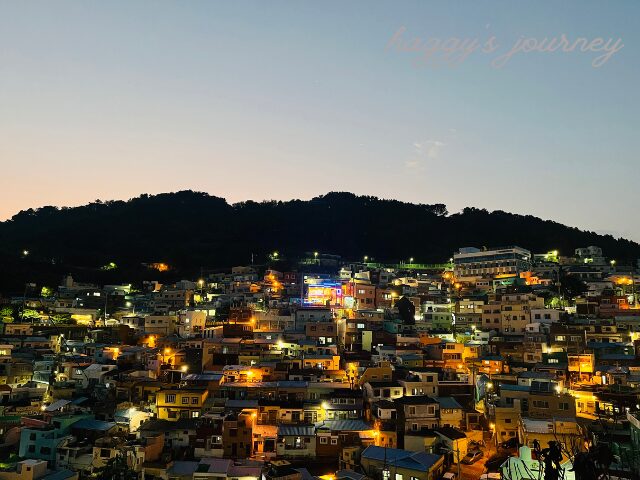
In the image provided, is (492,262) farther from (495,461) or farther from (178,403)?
(178,403)

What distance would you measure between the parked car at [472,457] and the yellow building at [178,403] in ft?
35.5

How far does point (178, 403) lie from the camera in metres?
23.2

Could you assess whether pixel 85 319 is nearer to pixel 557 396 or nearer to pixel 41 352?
pixel 41 352

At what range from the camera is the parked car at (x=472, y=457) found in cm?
2003

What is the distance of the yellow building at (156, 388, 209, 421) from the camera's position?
23.0 meters

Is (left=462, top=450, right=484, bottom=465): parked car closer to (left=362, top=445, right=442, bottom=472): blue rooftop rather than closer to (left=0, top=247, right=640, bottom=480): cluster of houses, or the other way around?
(left=0, top=247, right=640, bottom=480): cluster of houses

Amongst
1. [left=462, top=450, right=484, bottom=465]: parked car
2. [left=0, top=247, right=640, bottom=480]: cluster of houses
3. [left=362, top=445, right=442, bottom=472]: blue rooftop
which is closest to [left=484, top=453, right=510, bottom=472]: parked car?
[left=0, top=247, right=640, bottom=480]: cluster of houses

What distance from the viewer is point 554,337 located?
30.5 meters

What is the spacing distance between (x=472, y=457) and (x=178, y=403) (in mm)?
12038

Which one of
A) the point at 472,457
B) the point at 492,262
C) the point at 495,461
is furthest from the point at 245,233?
the point at 495,461

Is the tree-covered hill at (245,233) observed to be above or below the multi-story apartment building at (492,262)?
above

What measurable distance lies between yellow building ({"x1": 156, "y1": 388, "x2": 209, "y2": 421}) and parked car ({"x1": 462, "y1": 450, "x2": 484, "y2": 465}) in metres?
10.8

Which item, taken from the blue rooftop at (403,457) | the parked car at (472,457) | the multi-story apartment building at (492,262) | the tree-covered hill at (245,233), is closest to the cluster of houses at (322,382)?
the blue rooftop at (403,457)

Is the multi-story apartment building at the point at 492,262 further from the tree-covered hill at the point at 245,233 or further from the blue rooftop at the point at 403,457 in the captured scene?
the blue rooftop at the point at 403,457
